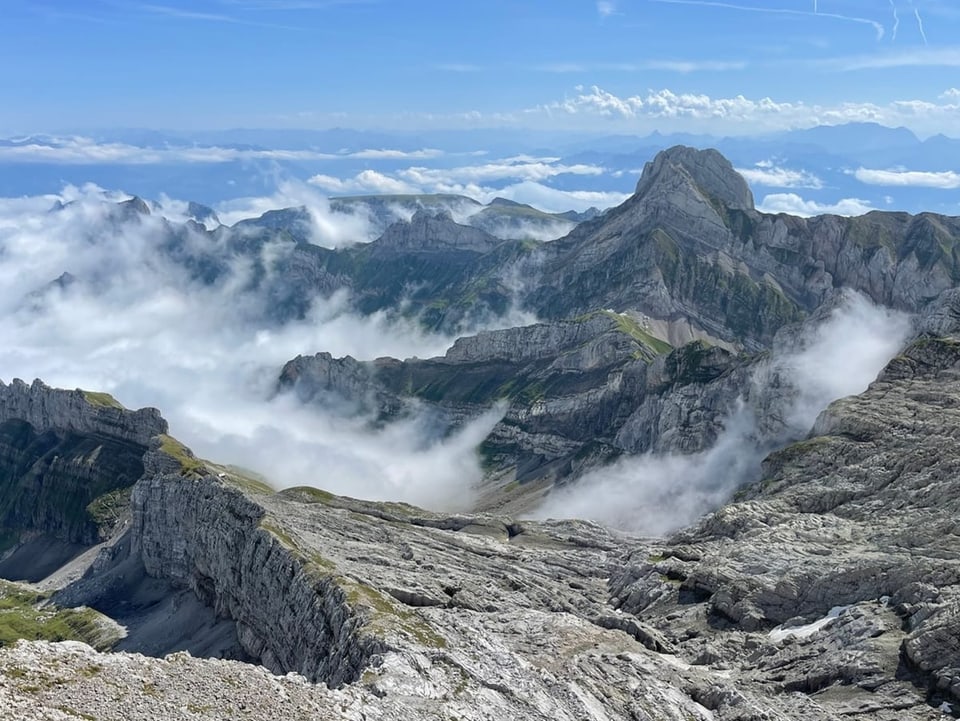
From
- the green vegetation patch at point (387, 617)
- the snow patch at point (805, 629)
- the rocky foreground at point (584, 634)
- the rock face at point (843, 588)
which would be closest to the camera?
the rocky foreground at point (584, 634)

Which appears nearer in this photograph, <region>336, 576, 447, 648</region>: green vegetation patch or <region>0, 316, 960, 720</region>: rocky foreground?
<region>0, 316, 960, 720</region>: rocky foreground

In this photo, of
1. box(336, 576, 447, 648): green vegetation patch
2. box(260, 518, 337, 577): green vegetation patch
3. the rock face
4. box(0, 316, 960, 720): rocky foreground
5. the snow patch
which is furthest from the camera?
box(260, 518, 337, 577): green vegetation patch

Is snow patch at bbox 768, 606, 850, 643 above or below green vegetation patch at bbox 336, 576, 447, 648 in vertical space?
below

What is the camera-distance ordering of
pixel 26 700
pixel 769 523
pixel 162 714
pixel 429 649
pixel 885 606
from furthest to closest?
1. pixel 769 523
2. pixel 885 606
3. pixel 429 649
4. pixel 162 714
5. pixel 26 700

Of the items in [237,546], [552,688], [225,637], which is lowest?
[225,637]

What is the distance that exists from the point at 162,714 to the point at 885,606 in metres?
111

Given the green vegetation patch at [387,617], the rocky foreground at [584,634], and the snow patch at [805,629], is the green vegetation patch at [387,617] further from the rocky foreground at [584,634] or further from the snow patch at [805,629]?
the snow patch at [805,629]

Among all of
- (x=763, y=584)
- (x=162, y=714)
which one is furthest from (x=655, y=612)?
(x=162, y=714)

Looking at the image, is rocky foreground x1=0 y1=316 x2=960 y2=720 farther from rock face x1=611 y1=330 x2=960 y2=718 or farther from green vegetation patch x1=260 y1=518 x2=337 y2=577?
green vegetation patch x1=260 y1=518 x2=337 y2=577

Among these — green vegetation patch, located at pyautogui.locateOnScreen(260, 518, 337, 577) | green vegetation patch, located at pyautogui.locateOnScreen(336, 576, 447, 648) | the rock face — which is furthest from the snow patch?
green vegetation patch, located at pyautogui.locateOnScreen(260, 518, 337, 577)

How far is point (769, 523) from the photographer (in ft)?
643

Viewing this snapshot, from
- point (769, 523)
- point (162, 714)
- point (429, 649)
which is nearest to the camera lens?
point (162, 714)

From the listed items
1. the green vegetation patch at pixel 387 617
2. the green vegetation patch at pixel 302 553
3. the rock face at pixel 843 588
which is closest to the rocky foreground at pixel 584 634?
the rock face at pixel 843 588

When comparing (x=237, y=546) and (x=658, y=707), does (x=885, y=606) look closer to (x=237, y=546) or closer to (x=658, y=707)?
(x=658, y=707)
